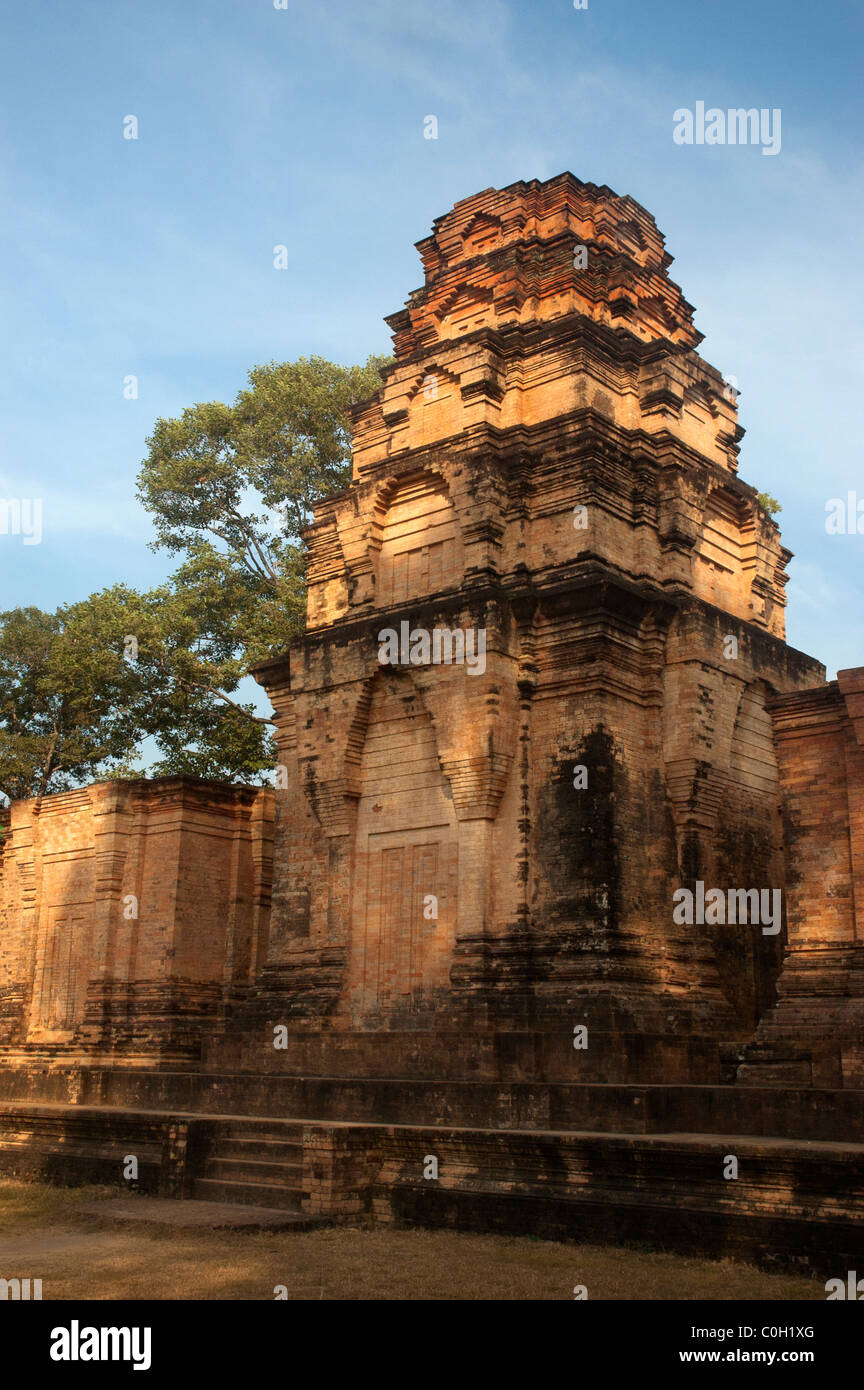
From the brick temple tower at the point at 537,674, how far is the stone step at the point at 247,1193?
113 inches

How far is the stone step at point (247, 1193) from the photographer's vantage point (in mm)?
12445

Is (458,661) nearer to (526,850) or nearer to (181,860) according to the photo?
(526,850)

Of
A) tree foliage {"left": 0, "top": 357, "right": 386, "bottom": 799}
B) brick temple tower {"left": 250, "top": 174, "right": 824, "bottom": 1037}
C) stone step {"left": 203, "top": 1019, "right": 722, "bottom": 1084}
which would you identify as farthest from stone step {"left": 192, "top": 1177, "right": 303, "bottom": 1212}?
tree foliage {"left": 0, "top": 357, "right": 386, "bottom": 799}

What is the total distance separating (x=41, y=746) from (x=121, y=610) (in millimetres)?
4530

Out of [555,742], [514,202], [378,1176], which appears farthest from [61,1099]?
[514,202]

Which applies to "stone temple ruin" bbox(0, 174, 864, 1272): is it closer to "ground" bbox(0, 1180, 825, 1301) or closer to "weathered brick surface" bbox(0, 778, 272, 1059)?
"weathered brick surface" bbox(0, 778, 272, 1059)

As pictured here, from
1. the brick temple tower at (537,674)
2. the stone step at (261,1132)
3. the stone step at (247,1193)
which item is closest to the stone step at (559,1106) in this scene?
the stone step at (261,1132)

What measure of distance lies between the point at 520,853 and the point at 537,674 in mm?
2282

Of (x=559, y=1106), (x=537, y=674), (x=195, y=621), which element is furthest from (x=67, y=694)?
(x=559, y=1106)

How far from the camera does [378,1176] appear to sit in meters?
12.3

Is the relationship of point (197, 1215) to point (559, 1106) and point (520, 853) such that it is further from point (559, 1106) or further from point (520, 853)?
point (520, 853)

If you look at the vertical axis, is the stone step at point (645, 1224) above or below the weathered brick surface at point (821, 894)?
below

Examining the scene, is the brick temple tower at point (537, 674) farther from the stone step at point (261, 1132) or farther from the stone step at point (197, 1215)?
the stone step at point (197, 1215)

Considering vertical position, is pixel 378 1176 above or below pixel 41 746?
below
